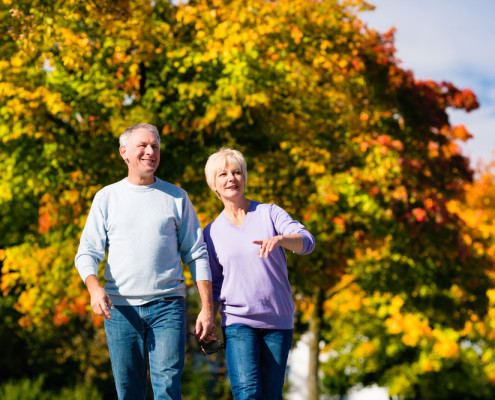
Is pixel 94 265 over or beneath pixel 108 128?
beneath

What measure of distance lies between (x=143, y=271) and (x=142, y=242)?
0.16 meters

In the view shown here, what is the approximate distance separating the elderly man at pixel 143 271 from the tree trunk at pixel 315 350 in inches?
455

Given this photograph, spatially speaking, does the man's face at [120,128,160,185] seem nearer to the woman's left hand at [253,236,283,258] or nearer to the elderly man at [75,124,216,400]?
the elderly man at [75,124,216,400]

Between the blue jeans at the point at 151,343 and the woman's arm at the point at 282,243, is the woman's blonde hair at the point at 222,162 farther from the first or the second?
the blue jeans at the point at 151,343

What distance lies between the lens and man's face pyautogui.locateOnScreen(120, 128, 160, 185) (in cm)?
402

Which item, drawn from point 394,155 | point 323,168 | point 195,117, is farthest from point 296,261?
point 195,117

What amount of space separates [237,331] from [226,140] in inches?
268

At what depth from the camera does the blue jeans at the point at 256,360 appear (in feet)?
13.4

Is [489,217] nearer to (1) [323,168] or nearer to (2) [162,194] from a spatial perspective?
(1) [323,168]

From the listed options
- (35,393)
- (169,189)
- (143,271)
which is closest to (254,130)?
(169,189)

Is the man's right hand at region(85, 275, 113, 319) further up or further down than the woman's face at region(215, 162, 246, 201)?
further down

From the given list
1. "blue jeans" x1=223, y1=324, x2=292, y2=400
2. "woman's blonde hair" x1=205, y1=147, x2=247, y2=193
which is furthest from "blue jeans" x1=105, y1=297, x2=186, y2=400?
"woman's blonde hair" x1=205, y1=147, x2=247, y2=193

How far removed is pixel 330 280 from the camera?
12.8 metres

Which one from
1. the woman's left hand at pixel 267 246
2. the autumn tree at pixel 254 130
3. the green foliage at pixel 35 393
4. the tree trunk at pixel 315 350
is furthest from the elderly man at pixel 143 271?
the green foliage at pixel 35 393
